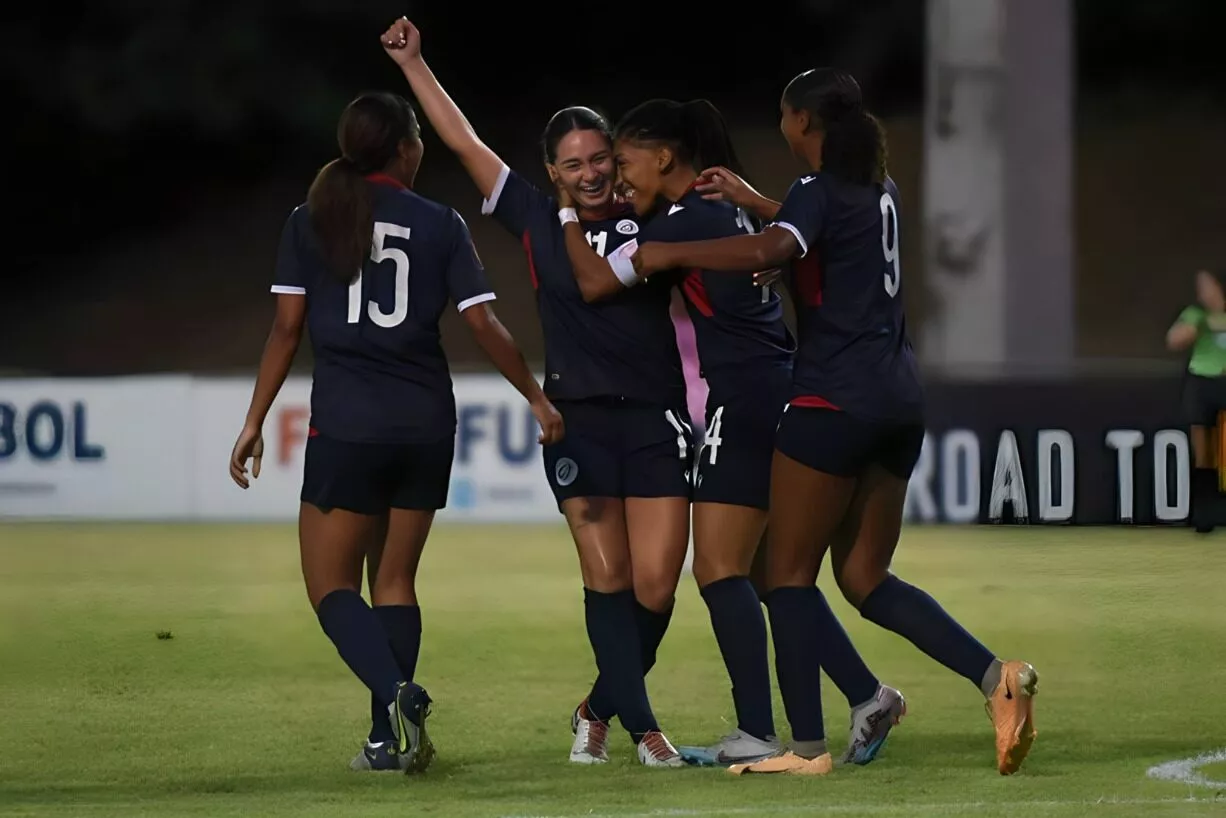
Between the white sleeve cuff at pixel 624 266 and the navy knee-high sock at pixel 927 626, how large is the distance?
3.46 ft

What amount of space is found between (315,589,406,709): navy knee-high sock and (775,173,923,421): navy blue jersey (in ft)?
4.12

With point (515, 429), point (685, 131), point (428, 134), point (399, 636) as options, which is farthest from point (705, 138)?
point (428, 134)

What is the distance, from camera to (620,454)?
6000mm

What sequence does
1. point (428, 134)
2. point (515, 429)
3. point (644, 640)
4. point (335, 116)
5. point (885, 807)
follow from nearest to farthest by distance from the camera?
point (885, 807), point (644, 640), point (515, 429), point (335, 116), point (428, 134)

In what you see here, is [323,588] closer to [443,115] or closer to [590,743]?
[590,743]

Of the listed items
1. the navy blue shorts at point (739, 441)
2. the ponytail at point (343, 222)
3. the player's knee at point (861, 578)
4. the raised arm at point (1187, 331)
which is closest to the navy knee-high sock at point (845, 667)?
the player's knee at point (861, 578)

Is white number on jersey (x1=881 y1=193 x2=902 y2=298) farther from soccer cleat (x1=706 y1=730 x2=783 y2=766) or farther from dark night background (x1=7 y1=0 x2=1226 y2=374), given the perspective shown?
dark night background (x1=7 y1=0 x2=1226 y2=374)

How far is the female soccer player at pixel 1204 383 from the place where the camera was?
13.4m

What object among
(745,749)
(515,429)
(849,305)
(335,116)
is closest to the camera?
(849,305)

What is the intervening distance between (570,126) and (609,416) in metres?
0.78

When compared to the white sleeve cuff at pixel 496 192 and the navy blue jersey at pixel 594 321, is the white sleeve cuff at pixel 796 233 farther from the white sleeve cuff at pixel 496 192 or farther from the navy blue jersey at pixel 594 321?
the white sleeve cuff at pixel 496 192

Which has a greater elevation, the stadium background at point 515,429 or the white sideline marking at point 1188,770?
the stadium background at point 515,429

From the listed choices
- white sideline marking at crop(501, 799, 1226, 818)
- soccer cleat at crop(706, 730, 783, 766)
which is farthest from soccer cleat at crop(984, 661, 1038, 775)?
soccer cleat at crop(706, 730, 783, 766)

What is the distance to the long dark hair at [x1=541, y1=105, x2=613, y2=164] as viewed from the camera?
596 centimetres
